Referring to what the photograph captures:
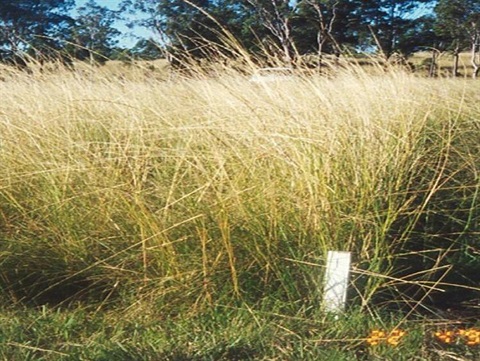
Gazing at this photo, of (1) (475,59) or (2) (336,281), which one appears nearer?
(2) (336,281)

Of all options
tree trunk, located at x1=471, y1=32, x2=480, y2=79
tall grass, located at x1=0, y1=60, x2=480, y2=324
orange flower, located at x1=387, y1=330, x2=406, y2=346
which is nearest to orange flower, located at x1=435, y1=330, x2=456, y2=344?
orange flower, located at x1=387, y1=330, x2=406, y2=346

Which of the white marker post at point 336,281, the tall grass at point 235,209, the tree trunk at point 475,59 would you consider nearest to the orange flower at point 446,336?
the tall grass at point 235,209

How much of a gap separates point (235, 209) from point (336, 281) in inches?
24.0

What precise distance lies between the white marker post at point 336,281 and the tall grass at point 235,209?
0.07 m

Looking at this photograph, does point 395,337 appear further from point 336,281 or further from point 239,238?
point 239,238

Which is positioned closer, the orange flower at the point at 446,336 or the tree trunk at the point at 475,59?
the orange flower at the point at 446,336

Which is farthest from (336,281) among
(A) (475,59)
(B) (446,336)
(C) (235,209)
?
(A) (475,59)

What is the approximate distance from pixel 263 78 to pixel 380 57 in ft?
4.12

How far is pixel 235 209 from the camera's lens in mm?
2918

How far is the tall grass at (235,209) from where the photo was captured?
9.14 ft

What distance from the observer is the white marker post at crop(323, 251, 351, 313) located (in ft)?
8.47

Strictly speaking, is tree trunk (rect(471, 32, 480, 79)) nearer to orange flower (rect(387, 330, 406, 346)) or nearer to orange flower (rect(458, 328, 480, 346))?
orange flower (rect(458, 328, 480, 346))

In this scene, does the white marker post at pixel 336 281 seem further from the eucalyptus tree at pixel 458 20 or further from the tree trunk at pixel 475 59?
the eucalyptus tree at pixel 458 20

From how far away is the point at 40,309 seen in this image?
2779 mm
